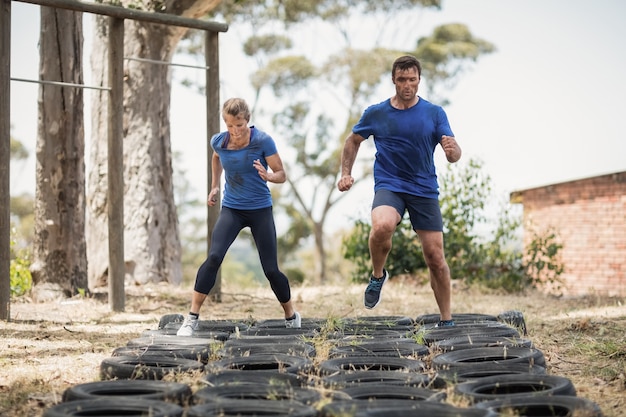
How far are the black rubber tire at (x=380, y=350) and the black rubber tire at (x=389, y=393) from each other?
97cm

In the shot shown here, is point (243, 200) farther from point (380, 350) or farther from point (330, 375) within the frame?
point (330, 375)

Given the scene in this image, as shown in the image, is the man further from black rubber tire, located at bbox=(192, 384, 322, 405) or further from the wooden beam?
the wooden beam

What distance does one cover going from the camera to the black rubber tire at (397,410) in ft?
11.3

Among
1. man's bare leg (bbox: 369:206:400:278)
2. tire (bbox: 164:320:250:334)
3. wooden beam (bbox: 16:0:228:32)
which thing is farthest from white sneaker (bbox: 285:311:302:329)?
wooden beam (bbox: 16:0:228:32)

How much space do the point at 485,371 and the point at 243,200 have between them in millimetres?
2374

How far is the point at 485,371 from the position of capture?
180 inches

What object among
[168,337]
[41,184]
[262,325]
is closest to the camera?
[168,337]

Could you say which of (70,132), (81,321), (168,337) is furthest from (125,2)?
(168,337)

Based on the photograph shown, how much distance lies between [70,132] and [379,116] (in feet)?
16.0

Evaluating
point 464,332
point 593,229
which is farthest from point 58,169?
point 593,229

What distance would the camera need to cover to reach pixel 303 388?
13.6 feet

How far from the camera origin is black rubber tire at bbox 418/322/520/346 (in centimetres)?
578

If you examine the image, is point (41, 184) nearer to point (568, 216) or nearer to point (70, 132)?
point (70, 132)

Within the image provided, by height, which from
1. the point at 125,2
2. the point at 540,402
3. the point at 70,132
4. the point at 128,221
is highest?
the point at 125,2
